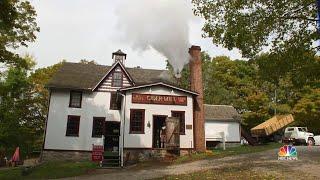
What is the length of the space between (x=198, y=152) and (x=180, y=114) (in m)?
3.28

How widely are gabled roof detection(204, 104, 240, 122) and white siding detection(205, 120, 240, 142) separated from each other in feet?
1.49

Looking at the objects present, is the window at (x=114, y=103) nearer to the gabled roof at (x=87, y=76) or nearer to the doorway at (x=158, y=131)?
the gabled roof at (x=87, y=76)

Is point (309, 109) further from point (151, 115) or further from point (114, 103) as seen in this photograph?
point (114, 103)

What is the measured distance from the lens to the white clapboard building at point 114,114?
27.1 meters

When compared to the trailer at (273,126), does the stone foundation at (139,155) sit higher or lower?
lower

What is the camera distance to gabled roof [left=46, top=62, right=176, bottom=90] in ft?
104

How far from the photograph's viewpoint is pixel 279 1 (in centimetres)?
1548

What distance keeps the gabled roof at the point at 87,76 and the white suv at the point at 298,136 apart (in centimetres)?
1312

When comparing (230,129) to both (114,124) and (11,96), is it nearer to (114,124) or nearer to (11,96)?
(114,124)

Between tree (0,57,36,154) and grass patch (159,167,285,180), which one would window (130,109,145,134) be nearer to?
grass patch (159,167,285,180)

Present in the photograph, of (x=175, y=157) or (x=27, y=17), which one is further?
(x=175, y=157)

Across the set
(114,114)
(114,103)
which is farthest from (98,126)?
(114,103)

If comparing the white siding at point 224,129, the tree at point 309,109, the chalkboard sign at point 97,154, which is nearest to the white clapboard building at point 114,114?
the chalkboard sign at point 97,154

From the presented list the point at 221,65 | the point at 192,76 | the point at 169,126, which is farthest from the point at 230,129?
the point at 221,65
